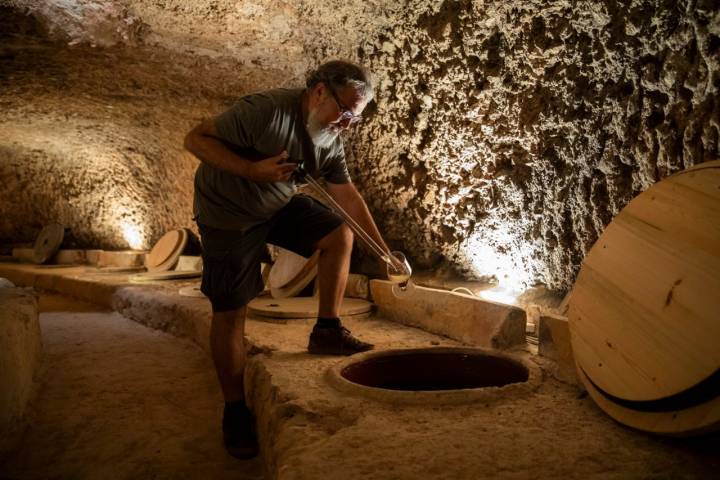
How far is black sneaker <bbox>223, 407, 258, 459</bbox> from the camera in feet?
7.08

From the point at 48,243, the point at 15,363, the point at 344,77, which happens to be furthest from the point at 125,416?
the point at 48,243

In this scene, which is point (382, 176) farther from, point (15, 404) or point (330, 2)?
point (15, 404)

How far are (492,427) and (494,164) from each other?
2.02m

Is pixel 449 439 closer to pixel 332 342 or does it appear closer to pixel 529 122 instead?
pixel 332 342

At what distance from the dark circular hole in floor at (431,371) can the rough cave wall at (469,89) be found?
0.88m

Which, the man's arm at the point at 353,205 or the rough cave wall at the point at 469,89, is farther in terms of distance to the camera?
the man's arm at the point at 353,205

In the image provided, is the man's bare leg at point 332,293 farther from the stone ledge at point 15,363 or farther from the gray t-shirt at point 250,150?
the stone ledge at point 15,363

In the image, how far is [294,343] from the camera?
2.98 metres

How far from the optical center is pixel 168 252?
7043 mm

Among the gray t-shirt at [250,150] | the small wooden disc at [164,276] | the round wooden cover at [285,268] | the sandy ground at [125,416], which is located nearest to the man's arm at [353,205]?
the gray t-shirt at [250,150]

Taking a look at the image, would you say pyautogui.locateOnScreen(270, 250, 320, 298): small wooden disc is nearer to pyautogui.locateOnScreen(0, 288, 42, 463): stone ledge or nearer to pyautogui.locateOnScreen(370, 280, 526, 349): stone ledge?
pyautogui.locateOnScreen(370, 280, 526, 349): stone ledge

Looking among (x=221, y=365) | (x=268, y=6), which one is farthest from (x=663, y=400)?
(x=268, y=6)

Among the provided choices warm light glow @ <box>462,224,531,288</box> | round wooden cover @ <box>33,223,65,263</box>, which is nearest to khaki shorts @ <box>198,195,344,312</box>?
warm light glow @ <box>462,224,531,288</box>

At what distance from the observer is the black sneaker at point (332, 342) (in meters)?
2.65
